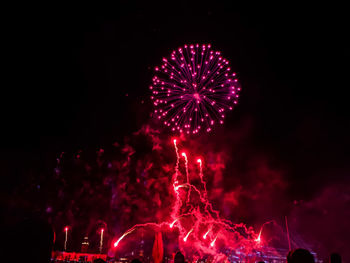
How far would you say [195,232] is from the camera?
23.0m

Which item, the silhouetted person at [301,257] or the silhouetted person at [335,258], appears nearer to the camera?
the silhouetted person at [301,257]

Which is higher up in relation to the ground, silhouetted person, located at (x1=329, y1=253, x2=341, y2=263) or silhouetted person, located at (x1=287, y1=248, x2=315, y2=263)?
silhouetted person, located at (x1=287, y1=248, x2=315, y2=263)

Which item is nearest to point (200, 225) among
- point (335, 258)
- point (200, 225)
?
point (200, 225)

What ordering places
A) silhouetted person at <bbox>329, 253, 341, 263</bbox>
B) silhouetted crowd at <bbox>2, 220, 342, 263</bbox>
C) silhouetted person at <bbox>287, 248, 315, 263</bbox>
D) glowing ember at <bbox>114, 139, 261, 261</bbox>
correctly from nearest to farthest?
1. silhouetted crowd at <bbox>2, 220, 342, 263</bbox>
2. silhouetted person at <bbox>287, 248, 315, 263</bbox>
3. silhouetted person at <bbox>329, 253, 341, 263</bbox>
4. glowing ember at <bbox>114, 139, 261, 261</bbox>

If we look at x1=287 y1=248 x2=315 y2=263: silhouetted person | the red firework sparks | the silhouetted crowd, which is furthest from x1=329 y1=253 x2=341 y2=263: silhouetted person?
the red firework sparks

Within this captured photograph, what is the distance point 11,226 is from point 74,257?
20770mm

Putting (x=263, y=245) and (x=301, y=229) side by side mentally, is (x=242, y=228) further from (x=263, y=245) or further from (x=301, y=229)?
(x=301, y=229)

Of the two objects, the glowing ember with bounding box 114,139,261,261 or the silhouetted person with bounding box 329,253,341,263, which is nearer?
the silhouetted person with bounding box 329,253,341,263

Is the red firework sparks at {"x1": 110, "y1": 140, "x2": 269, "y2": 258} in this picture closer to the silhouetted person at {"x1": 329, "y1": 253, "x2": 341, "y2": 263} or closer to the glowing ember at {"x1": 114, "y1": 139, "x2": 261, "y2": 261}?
the glowing ember at {"x1": 114, "y1": 139, "x2": 261, "y2": 261}

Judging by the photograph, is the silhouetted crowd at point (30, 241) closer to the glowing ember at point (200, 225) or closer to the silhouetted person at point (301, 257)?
the silhouetted person at point (301, 257)

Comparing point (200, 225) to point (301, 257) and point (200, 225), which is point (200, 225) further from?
point (301, 257)

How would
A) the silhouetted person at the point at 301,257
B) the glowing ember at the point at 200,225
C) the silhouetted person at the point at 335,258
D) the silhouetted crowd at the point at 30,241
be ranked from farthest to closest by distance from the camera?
the glowing ember at the point at 200,225
the silhouetted person at the point at 335,258
the silhouetted person at the point at 301,257
the silhouetted crowd at the point at 30,241

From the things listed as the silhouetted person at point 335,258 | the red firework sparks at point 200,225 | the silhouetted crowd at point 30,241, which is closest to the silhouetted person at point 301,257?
the silhouetted person at point 335,258

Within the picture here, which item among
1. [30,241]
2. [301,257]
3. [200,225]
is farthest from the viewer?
[200,225]
